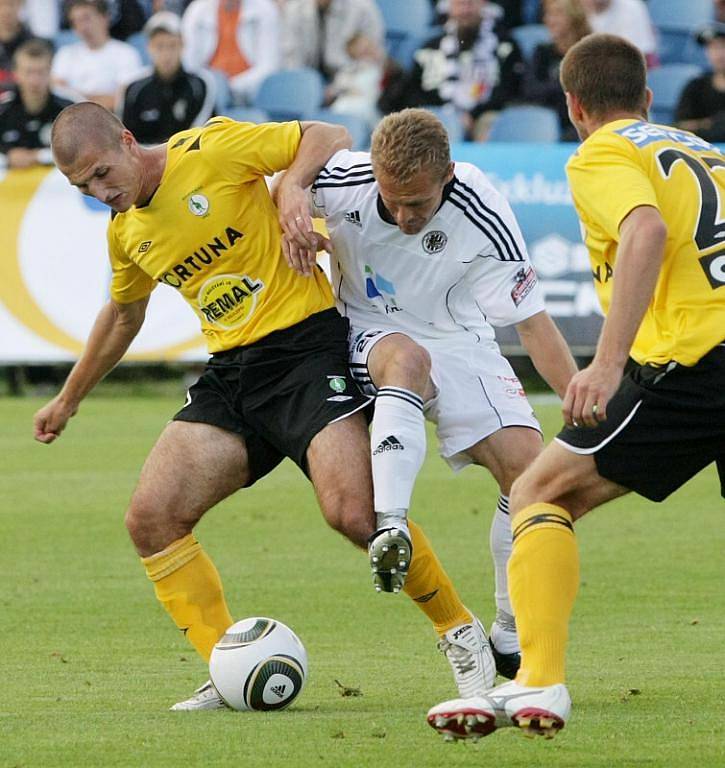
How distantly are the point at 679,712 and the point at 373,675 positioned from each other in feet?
4.17

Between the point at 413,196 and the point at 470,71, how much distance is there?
446 inches

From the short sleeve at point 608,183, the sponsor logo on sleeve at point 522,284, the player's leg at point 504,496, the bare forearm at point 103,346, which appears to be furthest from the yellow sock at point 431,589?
the short sleeve at point 608,183

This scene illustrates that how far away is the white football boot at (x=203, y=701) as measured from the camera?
5685mm

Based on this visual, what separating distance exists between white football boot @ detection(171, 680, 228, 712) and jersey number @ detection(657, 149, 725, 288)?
7.47 ft

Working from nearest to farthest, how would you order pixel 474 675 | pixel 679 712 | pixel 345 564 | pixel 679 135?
pixel 679 135
pixel 679 712
pixel 474 675
pixel 345 564

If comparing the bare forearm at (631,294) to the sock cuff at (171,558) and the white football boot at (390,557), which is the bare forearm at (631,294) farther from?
the sock cuff at (171,558)

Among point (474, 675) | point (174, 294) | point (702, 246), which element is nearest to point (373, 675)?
point (474, 675)

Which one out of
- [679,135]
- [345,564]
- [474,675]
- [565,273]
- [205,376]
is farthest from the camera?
[565,273]

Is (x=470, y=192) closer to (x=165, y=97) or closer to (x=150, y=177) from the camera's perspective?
(x=150, y=177)

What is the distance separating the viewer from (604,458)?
192 inches

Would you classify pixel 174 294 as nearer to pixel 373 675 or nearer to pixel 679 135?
pixel 373 675

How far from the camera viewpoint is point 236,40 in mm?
17703

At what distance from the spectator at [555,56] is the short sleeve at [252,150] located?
9797 mm

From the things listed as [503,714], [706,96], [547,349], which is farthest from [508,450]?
[706,96]
